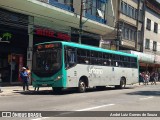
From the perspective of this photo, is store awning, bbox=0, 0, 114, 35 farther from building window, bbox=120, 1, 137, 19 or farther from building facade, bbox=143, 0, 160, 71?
building facade, bbox=143, 0, 160, 71

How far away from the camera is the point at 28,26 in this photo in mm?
29609

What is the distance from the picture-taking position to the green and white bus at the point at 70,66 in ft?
72.0

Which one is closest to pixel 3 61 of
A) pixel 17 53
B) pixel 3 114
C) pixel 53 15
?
pixel 17 53

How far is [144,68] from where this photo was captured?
54250 millimetres

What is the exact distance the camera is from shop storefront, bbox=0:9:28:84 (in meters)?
27.3

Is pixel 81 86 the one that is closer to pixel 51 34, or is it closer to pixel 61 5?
pixel 51 34

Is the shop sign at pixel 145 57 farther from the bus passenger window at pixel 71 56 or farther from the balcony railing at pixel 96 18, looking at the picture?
the bus passenger window at pixel 71 56

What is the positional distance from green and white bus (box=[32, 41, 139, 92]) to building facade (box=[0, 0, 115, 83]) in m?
5.46

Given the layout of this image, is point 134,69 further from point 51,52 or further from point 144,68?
point 144,68

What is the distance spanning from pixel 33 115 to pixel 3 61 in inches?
668

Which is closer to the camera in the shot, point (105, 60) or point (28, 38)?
point (105, 60)

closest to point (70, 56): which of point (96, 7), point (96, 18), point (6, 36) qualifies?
point (6, 36)

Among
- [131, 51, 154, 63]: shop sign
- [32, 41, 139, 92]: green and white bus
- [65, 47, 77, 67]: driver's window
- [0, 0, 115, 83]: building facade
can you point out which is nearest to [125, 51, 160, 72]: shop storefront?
A: [131, 51, 154, 63]: shop sign

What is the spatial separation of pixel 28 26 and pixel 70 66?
27.9ft
